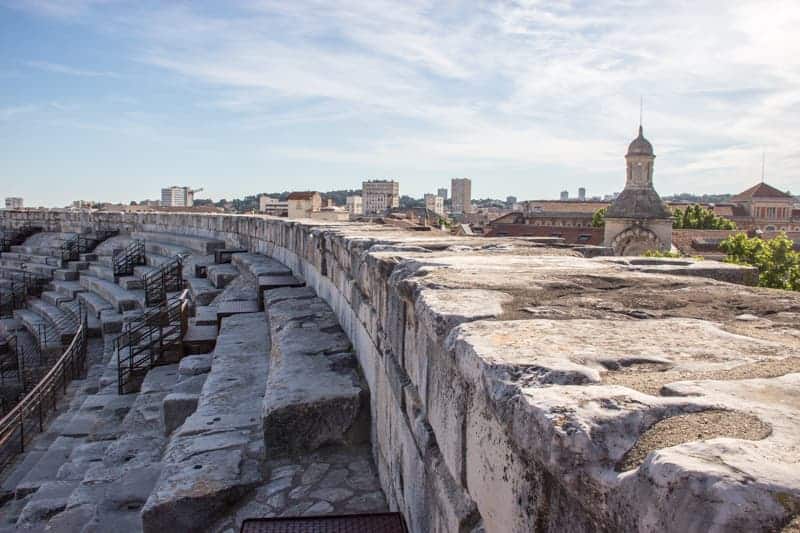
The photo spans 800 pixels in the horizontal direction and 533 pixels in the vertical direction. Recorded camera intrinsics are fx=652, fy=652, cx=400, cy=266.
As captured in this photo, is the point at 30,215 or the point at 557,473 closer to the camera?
the point at 557,473

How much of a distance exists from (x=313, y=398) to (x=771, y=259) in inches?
986

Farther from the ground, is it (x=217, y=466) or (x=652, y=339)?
(x=652, y=339)

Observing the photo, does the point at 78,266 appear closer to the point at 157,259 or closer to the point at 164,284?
the point at 157,259

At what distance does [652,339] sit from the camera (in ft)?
6.02

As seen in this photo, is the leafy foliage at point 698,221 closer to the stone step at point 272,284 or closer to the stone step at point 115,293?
the stone step at point 115,293

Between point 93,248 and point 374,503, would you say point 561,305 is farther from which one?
point 93,248

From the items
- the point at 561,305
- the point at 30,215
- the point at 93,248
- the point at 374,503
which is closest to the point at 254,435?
the point at 374,503

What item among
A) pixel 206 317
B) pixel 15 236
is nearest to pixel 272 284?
pixel 206 317

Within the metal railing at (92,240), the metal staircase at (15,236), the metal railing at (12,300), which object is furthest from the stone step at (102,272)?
the metal staircase at (15,236)

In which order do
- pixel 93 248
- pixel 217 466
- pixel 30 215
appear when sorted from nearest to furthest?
pixel 217 466 → pixel 93 248 → pixel 30 215

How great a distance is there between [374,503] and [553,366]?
6.27ft

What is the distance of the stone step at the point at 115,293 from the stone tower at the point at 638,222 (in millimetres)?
22009

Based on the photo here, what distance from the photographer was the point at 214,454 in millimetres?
3545

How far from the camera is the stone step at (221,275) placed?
32.3 ft
